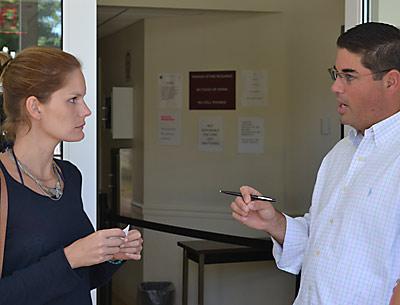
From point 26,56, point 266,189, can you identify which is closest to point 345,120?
point 26,56

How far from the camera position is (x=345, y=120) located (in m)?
1.90

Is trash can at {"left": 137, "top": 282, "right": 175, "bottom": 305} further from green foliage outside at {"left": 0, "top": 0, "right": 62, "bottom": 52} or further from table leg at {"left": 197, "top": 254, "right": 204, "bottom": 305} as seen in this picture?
green foliage outside at {"left": 0, "top": 0, "right": 62, "bottom": 52}

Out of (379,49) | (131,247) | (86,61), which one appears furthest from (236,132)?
(131,247)

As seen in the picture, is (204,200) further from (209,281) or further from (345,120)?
(345,120)

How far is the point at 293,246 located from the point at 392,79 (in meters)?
0.57

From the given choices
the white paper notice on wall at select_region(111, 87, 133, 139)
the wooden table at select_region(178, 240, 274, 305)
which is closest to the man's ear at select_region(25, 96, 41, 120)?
the wooden table at select_region(178, 240, 274, 305)

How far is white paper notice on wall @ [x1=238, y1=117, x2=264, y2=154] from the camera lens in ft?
17.3

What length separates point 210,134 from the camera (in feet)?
17.7

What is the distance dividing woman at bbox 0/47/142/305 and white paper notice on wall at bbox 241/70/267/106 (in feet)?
11.6

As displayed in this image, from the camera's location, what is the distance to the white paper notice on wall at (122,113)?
18.9ft

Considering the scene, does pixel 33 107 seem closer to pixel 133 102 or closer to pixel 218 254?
pixel 218 254

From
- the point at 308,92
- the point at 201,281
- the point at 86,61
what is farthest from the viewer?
the point at 308,92

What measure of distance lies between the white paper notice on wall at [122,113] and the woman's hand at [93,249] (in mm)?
→ 4171

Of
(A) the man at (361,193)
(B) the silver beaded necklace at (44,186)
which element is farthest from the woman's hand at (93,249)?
(A) the man at (361,193)
